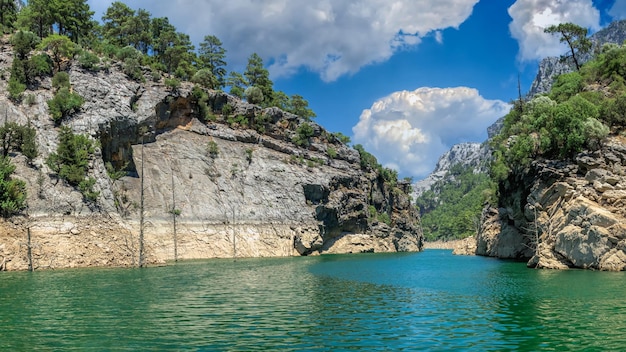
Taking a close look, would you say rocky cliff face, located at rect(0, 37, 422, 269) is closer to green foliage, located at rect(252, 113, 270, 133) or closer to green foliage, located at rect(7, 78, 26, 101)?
green foliage, located at rect(252, 113, 270, 133)

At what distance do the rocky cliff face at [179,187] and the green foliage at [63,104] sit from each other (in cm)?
122

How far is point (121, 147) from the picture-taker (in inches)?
2913

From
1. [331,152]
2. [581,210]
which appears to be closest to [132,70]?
[331,152]

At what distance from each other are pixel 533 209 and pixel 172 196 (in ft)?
180

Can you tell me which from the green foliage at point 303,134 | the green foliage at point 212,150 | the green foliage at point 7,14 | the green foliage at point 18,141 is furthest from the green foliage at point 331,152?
the green foliage at point 7,14

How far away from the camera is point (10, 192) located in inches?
1969

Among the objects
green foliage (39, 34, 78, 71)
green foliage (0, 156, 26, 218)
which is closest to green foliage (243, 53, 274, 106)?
green foliage (39, 34, 78, 71)

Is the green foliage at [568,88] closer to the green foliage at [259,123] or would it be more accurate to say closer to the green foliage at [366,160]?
the green foliage at [259,123]

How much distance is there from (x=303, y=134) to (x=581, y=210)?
72930 millimetres

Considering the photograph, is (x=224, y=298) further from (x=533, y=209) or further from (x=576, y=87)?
(x=576, y=87)

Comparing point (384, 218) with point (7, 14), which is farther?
point (384, 218)

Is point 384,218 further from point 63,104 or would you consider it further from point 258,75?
Answer: point 63,104

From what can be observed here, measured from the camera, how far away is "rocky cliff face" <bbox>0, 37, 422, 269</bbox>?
52.8 m

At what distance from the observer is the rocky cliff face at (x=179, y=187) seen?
52844mm
